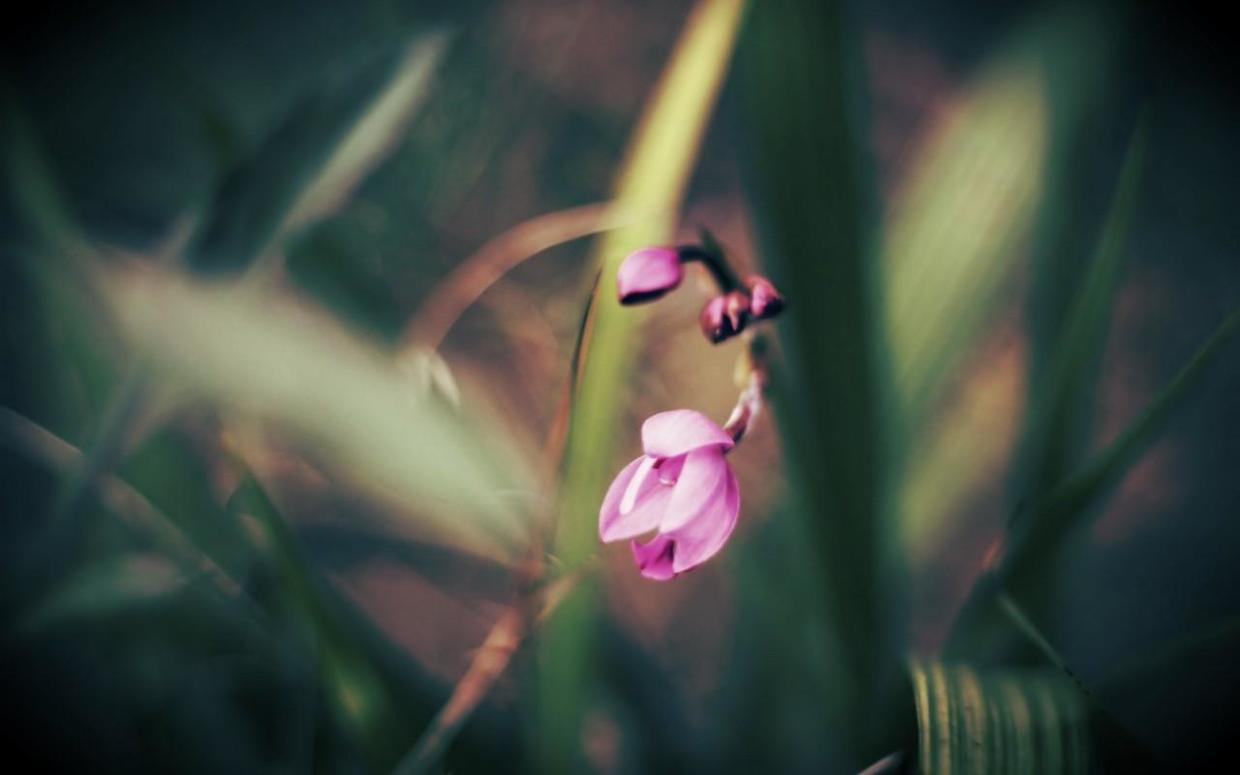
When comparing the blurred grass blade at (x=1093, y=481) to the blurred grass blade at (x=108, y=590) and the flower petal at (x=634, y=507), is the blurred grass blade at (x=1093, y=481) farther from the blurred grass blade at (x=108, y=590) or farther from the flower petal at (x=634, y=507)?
the blurred grass blade at (x=108, y=590)

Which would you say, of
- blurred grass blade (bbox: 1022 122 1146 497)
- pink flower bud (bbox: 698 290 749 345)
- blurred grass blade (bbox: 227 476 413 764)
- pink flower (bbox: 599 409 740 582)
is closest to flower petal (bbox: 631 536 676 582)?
pink flower (bbox: 599 409 740 582)

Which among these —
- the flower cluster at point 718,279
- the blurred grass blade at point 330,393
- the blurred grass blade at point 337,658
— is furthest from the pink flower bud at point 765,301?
the blurred grass blade at point 337,658

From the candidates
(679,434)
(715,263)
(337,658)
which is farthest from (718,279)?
(337,658)

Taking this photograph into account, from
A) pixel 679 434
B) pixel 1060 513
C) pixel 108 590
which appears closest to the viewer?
pixel 679 434

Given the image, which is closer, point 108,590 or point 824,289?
point 824,289

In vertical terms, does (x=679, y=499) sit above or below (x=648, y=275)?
below

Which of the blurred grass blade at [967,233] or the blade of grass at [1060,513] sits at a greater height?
the blurred grass blade at [967,233]

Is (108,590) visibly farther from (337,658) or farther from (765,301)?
(765,301)

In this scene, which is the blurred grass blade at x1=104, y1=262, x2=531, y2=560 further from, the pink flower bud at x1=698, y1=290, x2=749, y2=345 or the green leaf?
the green leaf
